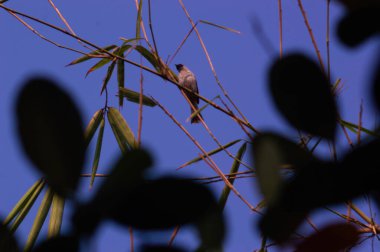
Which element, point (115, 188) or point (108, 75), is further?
point (108, 75)

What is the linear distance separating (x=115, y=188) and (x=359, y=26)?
127 millimetres

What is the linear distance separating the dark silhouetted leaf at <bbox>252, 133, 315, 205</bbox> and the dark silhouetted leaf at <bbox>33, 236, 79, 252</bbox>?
7cm

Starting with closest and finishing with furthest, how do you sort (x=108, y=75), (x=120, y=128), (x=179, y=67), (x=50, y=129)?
(x=50, y=129)
(x=120, y=128)
(x=108, y=75)
(x=179, y=67)

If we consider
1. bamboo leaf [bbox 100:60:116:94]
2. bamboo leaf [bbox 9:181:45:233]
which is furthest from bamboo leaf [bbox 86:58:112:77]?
bamboo leaf [bbox 9:181:45:233]

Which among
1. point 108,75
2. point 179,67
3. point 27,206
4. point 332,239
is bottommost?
point 27,206

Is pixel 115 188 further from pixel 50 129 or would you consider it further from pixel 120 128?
pixel 120 128

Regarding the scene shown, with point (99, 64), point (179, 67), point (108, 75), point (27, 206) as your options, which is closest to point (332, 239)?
point (27, 206)

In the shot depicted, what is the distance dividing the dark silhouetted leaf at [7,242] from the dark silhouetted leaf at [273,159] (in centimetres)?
11

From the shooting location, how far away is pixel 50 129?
19 cm

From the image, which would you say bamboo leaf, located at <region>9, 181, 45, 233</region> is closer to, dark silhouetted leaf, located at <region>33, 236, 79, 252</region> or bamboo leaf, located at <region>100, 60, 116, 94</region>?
bamboo leaf, located at <region>100, 60, 116, 94</region>

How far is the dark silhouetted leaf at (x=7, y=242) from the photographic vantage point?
22 centimetres

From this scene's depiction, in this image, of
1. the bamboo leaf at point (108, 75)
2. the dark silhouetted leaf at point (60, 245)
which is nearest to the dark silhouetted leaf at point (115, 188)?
the dark silhouetted leaf at point (60, 245)

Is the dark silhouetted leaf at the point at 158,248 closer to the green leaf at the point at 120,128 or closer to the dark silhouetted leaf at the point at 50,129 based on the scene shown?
the dark silhouetted leaf at the point at 50,129

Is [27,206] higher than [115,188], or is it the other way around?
[115,188]
